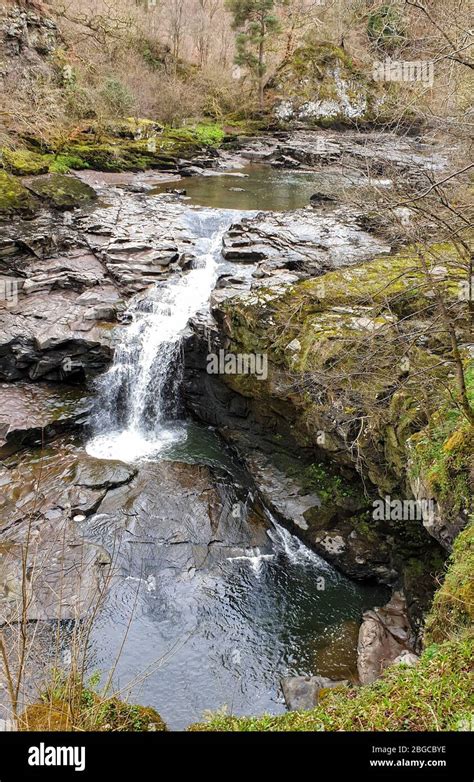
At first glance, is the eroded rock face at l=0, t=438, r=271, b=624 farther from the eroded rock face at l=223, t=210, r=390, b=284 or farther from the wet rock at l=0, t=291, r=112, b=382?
the eroded rock face at l=223, t=210, r=390, b=284

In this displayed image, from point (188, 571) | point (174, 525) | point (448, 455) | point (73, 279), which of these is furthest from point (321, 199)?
point (188, 571)

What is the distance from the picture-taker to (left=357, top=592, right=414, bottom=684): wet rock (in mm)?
5842

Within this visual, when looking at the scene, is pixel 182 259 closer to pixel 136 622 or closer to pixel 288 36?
pixel 136 622

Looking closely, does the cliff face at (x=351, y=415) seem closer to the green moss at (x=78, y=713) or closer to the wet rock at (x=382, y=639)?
the wet rock at (x=382, y=639)

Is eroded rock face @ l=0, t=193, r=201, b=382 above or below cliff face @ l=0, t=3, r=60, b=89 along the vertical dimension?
below

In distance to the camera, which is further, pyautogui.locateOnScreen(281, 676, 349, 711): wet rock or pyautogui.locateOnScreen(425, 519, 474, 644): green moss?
pyautogui.locateOnScreen(281, 676, 349, 711): wet rock

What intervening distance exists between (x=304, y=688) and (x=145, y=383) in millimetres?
6300

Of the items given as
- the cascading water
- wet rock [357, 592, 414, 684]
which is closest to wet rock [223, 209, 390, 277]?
the cascading water

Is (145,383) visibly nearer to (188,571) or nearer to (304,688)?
(188,571)

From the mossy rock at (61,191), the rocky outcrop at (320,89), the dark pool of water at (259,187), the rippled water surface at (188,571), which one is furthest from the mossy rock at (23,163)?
the rocky outcrop at (320,89)

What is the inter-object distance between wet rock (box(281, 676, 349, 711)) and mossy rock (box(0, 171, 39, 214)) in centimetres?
1235

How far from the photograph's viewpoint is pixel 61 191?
14359 millimetres

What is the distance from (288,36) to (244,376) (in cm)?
2823

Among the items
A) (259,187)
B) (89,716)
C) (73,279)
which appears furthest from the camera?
(259,187)
